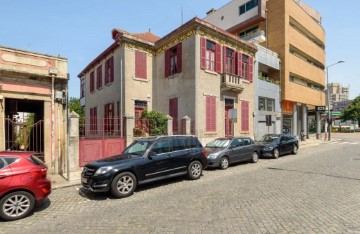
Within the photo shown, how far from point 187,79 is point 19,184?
12.7 meters

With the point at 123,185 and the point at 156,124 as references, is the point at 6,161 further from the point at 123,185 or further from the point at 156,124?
the point at 156,124

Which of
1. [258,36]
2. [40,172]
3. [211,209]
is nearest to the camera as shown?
[211,209]

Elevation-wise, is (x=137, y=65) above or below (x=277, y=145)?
above

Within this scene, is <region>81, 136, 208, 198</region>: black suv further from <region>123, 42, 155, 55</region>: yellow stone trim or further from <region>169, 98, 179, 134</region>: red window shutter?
<region>123, 42, 155, 55</region>: yellow stone trim

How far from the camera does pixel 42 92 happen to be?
1052 centimetres

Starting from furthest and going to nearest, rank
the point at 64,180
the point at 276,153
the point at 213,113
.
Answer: the point at 213,113
the point at 276,153
the point at 64,180

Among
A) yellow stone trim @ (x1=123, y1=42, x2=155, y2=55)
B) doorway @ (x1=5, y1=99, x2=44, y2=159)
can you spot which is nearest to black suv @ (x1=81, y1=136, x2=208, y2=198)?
doorway @ (x1=5, y1=99, x2=44, y2=159)

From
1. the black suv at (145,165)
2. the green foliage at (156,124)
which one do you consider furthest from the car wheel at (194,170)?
the green foliage at (156,124)

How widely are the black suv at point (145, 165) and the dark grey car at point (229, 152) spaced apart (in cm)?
176

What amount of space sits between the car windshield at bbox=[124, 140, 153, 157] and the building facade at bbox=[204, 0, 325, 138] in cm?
2015

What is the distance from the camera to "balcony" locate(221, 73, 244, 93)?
1777 cm

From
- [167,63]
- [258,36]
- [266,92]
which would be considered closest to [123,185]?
[167,63]

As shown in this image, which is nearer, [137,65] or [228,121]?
[137,65]

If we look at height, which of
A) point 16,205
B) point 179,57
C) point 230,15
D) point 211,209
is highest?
point 230,15
